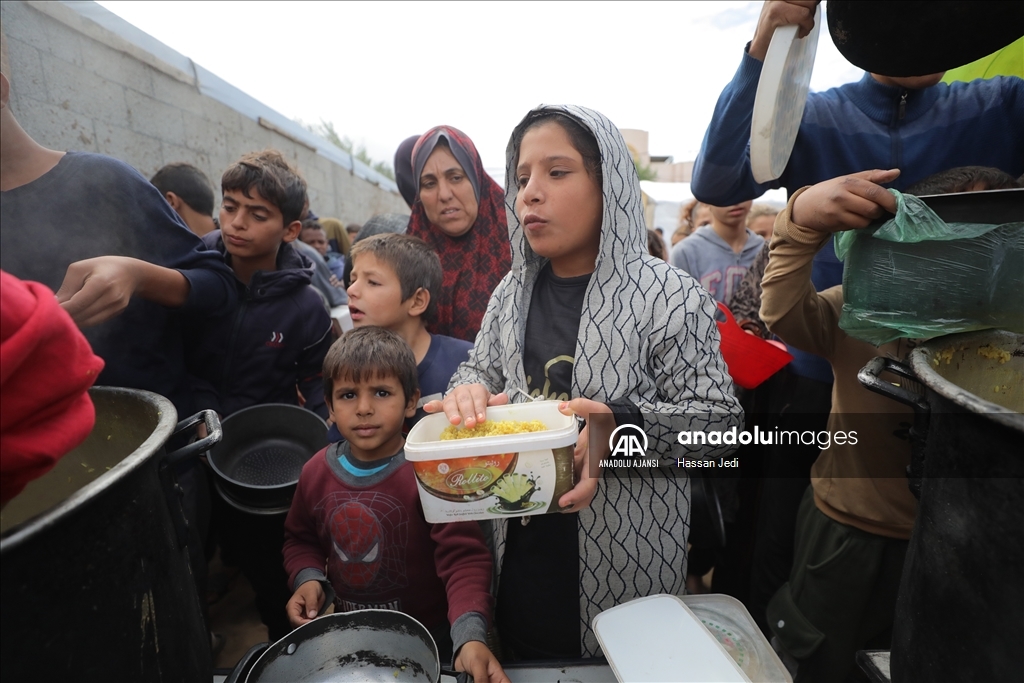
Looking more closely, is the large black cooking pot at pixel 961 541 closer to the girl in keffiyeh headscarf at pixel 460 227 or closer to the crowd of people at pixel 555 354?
the crowd of people at pixel 555 354

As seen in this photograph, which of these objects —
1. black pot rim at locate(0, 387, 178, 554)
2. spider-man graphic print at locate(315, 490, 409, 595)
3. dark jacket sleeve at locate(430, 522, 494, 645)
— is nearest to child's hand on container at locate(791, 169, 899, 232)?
dark jacket sleeve at locate(430, 522, 494, 645)

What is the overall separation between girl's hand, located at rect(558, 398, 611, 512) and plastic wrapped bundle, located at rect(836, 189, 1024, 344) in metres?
0.66

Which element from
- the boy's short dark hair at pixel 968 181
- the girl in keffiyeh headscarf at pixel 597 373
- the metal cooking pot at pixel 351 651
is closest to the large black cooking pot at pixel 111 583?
the metal cooking pot at pixel 351 651

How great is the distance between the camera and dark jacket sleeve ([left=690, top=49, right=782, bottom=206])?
1658 mm

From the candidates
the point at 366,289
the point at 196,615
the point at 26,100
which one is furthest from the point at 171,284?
the point at 26,100

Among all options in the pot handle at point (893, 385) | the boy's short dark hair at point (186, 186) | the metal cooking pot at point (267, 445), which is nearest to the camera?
the pot handle at point (893, 385)

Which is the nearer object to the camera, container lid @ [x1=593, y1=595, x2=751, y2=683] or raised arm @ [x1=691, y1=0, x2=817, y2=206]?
container lid @ [x1=593, y1=595, x2=751, y2=683]

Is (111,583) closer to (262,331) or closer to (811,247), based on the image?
(262,331)

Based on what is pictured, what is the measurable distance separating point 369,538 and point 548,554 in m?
0.52

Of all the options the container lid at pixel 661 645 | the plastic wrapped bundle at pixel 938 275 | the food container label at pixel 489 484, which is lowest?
the container lid at pixel 661 645

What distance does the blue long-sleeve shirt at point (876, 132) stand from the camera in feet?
5.50

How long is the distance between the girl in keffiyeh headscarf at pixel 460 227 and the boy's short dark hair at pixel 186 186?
154 cm

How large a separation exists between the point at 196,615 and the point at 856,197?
5.36ft

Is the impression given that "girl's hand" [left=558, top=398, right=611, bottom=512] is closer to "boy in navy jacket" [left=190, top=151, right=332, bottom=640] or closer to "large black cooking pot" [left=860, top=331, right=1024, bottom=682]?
"large black cooking pot" [left=860, top=331, right=1024, bottom=682]
